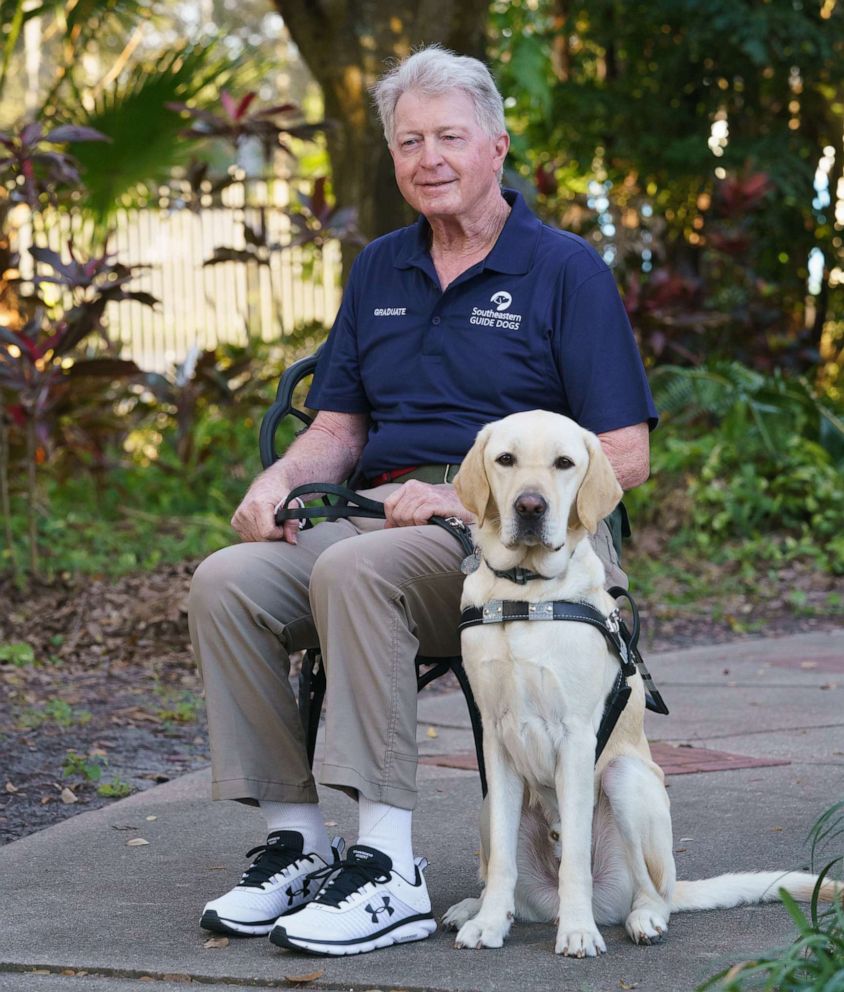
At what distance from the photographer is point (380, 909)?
281 cm

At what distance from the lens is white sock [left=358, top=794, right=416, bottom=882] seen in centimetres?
288

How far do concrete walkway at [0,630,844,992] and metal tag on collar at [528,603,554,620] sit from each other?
649mm

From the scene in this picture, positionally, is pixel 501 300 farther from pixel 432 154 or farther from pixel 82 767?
pixel 82 767

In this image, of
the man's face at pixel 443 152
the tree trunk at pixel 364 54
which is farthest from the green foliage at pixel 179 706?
the tree trunk at pixel 364 54

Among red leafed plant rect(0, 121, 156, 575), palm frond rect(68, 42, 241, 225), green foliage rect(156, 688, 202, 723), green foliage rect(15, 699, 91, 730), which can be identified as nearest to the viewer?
green foliage rect(15, 699, 91, 730)

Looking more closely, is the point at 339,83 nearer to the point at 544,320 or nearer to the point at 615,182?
the point at 615,182

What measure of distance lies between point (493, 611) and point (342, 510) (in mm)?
728

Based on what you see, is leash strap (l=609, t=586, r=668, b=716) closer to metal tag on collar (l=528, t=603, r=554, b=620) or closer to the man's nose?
metal tag on collar (l=528, t=603, r=554, b=620)

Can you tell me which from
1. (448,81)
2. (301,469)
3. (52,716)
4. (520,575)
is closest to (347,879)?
(520,575)

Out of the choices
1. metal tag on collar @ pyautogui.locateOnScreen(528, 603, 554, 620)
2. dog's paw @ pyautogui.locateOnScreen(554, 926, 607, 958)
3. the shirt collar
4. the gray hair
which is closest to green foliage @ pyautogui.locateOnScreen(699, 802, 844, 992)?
dog's paw @ pyautogui.locateOnScreen(554, 926, 607, 958)

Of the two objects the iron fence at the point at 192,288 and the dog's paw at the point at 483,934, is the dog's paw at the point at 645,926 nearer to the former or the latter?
the dog's paw at the point at 483,934

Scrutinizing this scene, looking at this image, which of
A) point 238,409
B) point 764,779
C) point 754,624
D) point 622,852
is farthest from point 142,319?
point 622,852

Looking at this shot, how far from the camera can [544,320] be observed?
332 cm

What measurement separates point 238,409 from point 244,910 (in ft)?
18.7
